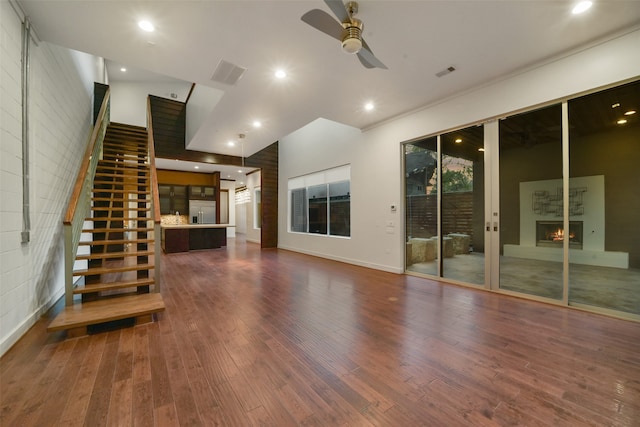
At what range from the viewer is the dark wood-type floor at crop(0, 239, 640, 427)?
1.50 m

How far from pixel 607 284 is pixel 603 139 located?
2150mm

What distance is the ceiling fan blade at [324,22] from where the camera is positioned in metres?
2.18

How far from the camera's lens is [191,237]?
8.34m

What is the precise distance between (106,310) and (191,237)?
595 cm

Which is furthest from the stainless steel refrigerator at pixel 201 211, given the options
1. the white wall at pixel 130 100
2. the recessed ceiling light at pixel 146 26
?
the recessed ceiling light at pixel 146 26

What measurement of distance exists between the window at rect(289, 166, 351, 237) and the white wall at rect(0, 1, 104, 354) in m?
5.31

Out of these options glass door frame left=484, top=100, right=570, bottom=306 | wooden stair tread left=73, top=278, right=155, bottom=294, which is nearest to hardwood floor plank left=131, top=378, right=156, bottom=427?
wooden stair tread left=73, top=278, right=155, bottom=294

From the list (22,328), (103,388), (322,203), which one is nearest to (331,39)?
A: (103,388)

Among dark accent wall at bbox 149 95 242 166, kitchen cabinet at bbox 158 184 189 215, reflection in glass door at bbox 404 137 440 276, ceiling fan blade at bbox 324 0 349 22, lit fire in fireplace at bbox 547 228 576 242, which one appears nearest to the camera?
ceiling fan blade at bbox 324 0 349 22

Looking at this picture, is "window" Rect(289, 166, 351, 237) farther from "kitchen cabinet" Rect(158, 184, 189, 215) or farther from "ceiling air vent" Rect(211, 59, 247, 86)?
"kitchen cabinet" Rect(158, 184, 189, 215)

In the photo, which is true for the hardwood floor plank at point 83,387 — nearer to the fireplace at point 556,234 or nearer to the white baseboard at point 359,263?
the white baseboard at point 359,263

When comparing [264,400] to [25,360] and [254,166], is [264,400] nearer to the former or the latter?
[25,360]

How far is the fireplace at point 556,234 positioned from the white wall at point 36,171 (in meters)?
6.16

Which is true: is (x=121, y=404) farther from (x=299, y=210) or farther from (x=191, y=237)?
(x=191, y=237)
